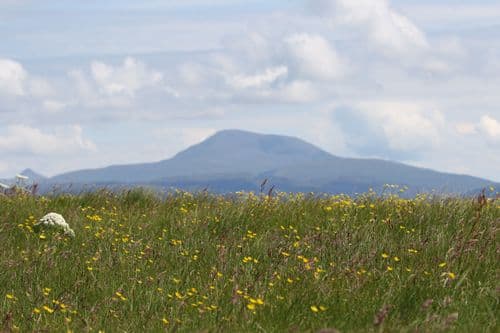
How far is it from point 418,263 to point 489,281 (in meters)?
0.97

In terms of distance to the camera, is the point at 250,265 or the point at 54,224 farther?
the point at 54,224

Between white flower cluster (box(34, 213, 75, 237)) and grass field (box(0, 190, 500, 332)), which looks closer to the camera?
grass field (box(0, 190, 500, 332))

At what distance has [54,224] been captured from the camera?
32.1 ft

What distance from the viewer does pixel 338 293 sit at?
6359mm

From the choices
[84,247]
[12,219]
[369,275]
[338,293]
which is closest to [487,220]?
[369,275]

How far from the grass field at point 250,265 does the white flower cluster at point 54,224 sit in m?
0.15

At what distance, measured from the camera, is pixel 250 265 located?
794 cm

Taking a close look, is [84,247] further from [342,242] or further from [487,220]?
[487,220]

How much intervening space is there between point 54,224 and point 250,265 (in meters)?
3.20

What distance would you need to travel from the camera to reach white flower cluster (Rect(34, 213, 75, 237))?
31.9 feet

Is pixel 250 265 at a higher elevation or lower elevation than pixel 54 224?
lower

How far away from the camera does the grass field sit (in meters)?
6.02

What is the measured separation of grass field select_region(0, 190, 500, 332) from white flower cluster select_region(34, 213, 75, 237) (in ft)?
0.51

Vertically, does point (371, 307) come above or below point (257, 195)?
below
